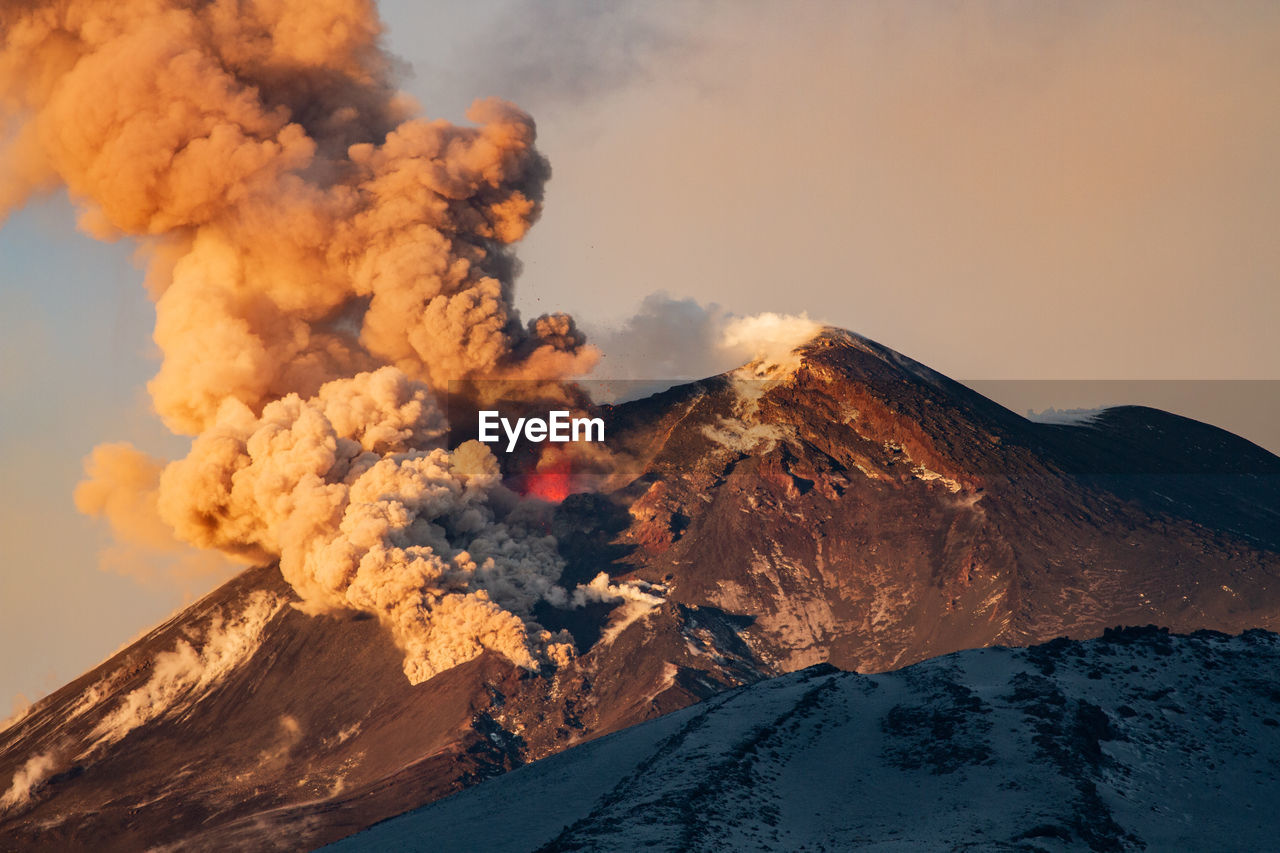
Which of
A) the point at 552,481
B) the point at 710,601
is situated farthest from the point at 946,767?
the point at 552,481

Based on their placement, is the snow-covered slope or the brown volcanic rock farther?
the brown volcanic rock

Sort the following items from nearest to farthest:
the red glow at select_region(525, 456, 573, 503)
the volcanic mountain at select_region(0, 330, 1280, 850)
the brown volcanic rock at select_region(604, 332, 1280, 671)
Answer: the volcanic mountain at select_region(0, 330, 1280, 850) → the brown volcanic rock at select_region(604, 332, 1280, 671) → the red glow at select_region(525, 456, 573, 503)

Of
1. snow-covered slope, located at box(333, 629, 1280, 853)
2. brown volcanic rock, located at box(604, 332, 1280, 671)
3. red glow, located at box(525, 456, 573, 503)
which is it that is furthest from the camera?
red glow, located at box(525, 456, 573, 503)

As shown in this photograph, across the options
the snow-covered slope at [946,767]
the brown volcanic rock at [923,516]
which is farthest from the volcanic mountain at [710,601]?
the snow-covered slope at [946,767]

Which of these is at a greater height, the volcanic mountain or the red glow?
the red glow

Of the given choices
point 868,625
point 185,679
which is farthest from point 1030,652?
point 185,679

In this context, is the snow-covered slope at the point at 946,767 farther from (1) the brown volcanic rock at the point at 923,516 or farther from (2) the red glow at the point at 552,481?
(2) the red glow at the point at 552,481

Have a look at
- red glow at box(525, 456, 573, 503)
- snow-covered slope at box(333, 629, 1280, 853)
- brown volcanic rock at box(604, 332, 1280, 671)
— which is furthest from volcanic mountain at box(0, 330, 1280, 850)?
snow-covered slope at box(333, 629, 1280, 853)

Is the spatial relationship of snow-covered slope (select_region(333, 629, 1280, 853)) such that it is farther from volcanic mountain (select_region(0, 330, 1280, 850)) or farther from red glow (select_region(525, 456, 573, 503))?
red glow (select_region(525, 456, 573, 503))
